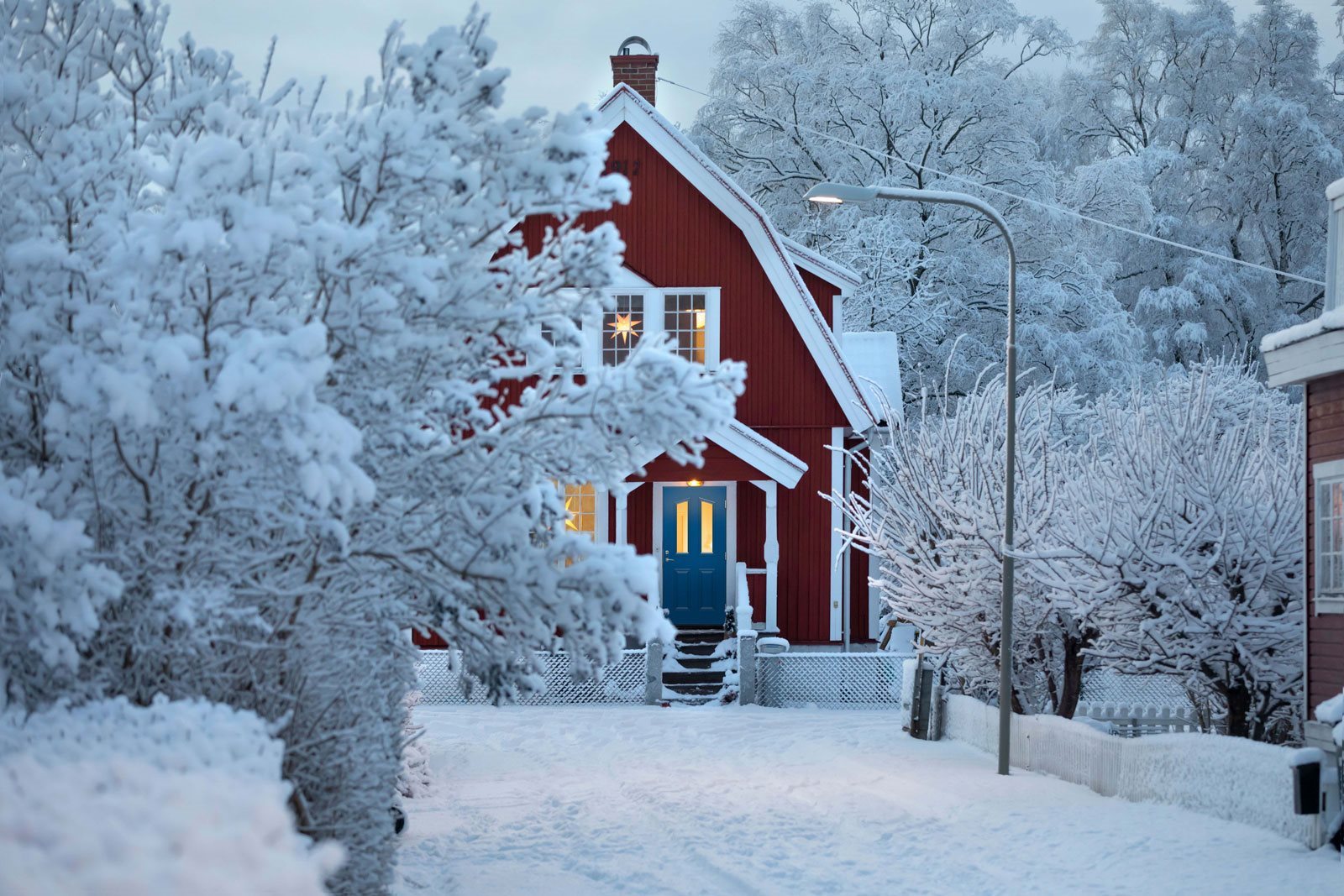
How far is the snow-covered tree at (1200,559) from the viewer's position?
14.4 metres

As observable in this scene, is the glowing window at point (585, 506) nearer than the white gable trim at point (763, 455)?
No

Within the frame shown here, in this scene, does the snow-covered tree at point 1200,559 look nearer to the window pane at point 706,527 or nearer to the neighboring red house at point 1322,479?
the neighboring red house at point 1322,479

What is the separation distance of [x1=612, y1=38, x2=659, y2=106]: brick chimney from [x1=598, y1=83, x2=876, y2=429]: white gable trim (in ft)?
6.00

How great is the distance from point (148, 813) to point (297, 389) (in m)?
2.01

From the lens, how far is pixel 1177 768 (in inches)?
506

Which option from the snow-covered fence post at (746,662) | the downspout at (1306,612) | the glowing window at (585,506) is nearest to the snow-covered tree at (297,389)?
the downspout at (1306,612)

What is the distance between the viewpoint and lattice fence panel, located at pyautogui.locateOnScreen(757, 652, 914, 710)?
73.4ft

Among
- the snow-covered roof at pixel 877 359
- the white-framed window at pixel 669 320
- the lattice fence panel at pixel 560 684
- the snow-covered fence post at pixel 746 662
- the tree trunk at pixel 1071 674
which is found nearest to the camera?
the tree trunk at pixel 1071 674

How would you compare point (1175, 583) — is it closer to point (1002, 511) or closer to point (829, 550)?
point (1002, 511)

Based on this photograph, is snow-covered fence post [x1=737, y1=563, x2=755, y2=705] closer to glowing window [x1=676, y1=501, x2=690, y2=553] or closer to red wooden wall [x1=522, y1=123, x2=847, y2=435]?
glowing window [x1=676, y1=501, x2=690, y2=553]

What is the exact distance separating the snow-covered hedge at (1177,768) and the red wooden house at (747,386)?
804cm

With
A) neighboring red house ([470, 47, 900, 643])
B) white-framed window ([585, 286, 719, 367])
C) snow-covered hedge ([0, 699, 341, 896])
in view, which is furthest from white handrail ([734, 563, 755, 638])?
snow-covered hedge ([0, 699, 341, 896])

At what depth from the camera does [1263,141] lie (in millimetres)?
35469

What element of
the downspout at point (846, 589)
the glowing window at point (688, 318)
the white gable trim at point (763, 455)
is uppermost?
the glowing window at point (688, 318)
